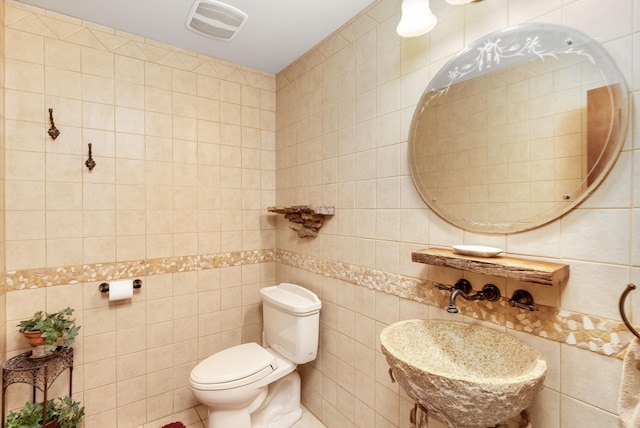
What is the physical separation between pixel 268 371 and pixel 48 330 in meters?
1.15

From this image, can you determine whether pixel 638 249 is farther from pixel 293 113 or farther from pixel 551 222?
pixel 293 113

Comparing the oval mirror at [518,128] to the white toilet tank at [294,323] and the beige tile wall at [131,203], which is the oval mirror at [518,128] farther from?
the beige tile wall at [131,203]

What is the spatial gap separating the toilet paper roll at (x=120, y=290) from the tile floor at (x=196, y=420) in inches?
34.6

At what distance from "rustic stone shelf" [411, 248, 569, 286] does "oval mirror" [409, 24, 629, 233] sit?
143 millimetres

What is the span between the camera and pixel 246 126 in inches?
91.0

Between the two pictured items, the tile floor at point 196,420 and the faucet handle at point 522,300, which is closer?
the faucet handle at point 522,300

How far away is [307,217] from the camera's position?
1941 mm

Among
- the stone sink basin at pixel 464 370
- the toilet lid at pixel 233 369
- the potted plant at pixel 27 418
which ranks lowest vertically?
the potted plant at pixel 27 418

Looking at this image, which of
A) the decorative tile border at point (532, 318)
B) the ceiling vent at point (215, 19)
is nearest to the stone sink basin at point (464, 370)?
the decorative tile border at point (532, 318)

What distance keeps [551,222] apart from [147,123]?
2.22m

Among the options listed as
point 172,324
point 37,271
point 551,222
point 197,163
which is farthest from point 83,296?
point 551,222

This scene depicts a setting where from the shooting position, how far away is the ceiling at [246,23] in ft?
5.16

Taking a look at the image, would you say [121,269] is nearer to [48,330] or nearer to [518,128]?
[48,330]

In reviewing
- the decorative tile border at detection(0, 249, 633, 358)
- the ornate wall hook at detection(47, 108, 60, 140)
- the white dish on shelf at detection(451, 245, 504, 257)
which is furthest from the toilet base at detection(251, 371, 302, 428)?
the ornate wall hook at detection(47, 108, 60, 140)
